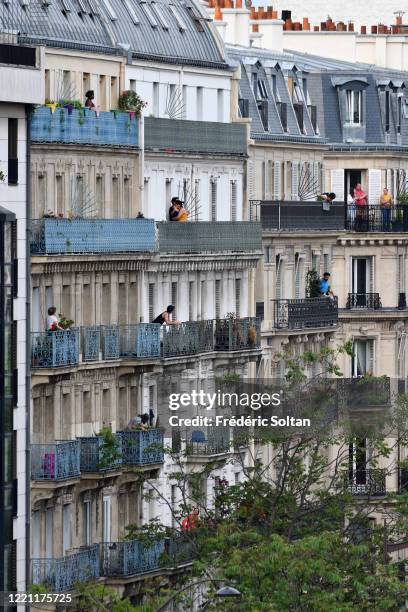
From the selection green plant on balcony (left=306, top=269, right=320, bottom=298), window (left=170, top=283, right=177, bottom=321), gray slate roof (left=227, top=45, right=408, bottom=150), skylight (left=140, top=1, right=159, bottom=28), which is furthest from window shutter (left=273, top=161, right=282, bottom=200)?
skylight (left=140, top=1, right=159, bottom=28)

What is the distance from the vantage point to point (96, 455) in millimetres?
127875

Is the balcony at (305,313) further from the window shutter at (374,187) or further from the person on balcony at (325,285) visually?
the window shutter at (374,187)

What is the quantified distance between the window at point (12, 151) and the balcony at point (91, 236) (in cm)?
240

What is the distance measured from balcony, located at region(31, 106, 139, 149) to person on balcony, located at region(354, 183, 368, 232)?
35118 mm

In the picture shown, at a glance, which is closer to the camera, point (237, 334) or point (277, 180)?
point (237, 334)

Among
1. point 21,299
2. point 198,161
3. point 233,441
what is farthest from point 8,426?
point 198,161

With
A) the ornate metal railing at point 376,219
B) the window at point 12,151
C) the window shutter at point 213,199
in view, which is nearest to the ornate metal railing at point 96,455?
the window at point 12,151

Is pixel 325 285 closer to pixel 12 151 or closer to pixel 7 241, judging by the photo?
pixel 12 151

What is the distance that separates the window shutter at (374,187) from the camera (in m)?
170

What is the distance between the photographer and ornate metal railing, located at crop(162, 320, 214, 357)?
13538cm

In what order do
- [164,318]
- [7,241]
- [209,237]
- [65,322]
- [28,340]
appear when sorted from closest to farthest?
1. [7,241]
2. [28,340]
3. [65,322]
4. [164,318]
5. [209,237]

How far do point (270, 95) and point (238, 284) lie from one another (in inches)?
418

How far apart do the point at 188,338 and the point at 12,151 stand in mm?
18366

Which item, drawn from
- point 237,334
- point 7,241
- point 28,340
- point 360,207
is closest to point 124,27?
point 237,334
